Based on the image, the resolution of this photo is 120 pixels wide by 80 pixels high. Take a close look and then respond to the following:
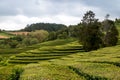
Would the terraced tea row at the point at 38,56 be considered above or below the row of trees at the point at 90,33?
below

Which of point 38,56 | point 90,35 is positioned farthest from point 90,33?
point 38,56

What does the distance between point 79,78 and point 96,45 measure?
178 ft

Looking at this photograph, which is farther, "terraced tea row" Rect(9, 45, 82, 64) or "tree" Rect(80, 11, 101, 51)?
"tree" Rect(80, 11, 101, 51)

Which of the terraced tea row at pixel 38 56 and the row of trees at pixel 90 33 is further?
the row of trees at pixel 90 33

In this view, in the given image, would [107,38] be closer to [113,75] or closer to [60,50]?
[60,50]

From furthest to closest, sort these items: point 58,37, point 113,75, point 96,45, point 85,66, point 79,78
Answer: point 58,37 < point 96,45 < point 85,66 < point 79,78 < point 113,75

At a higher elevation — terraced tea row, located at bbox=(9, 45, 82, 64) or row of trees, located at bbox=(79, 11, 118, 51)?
row of trees, located at bbox=(79, 11, 118, 51)

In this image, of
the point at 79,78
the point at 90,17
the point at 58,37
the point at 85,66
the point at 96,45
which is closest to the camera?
the point at 79,78

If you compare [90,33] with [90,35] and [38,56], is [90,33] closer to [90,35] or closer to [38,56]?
[90,35]

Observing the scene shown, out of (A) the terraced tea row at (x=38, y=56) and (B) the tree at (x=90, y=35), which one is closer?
(A) the terraced tea row at (x=38, y=56)

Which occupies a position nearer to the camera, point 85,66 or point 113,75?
point 113,75

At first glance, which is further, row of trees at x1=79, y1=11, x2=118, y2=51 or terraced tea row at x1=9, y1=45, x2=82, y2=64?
row of trees at x1=79, y1=11, x2=118, y2=51

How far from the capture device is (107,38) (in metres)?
90.4

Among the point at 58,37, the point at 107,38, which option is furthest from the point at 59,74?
the point at 58,37
